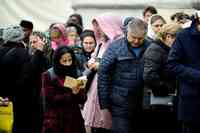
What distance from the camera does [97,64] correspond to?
938 cm

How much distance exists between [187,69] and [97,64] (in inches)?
66.4

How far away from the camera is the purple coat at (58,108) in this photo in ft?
28.7

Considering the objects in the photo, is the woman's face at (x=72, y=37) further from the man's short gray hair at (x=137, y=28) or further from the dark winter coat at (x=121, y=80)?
the man's short gray hair at (x=137, y=28)

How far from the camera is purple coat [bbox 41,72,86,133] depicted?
28.7 ft

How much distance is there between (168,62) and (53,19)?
6.61 m

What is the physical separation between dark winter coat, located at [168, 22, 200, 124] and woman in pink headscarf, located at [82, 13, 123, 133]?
4.77 feet

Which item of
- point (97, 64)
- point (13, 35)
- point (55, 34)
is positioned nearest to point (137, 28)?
point (97, 64)

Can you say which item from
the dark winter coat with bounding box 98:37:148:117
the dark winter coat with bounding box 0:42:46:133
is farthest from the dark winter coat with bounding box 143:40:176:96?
the dark winter coat with bounding box 0:42:46:133

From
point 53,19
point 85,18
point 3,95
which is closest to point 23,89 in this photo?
point 3,95

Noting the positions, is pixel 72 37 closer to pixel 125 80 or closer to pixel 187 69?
pixel 125 80

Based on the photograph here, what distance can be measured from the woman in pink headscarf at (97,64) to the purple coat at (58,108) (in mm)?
540

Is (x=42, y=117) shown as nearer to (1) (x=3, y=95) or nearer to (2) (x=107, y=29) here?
(1) (x=3, y=95)

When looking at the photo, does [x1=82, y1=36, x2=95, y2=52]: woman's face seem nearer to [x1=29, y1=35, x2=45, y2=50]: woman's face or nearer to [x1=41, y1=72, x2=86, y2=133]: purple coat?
[x1=29, y1=35, x2=45, y2=50]: woman's face

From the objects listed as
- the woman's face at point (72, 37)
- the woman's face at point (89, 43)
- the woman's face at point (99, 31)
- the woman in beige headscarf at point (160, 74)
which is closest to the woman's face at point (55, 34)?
the woman's face at point (72, 37)
